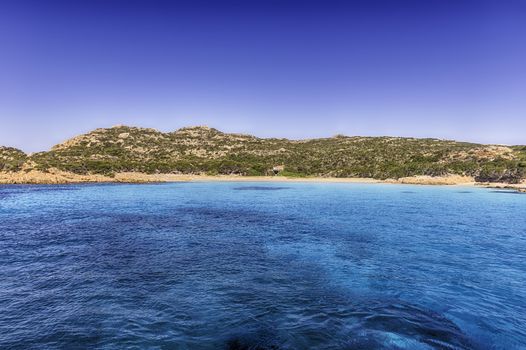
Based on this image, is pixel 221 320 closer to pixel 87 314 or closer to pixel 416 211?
pixel 87 314

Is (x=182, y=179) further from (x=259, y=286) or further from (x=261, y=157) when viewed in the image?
(x=259, y=286)

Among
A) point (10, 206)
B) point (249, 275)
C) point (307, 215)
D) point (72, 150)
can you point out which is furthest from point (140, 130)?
point (249, 275)

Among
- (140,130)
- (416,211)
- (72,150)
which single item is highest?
(140,130)

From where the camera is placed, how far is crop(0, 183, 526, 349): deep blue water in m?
10.3

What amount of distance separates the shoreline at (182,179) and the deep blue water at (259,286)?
59829 mm

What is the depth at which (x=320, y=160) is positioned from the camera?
129 m

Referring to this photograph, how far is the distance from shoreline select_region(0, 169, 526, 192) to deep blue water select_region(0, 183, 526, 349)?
2355 inches

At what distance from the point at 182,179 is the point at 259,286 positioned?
9299 cm

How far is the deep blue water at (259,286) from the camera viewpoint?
10.3 m

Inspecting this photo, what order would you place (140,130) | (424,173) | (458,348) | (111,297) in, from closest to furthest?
(458,348)
(111,297)
(424,173)
(140,130)

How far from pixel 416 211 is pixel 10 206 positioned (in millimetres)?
45465

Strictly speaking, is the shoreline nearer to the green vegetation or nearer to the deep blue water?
the green vegetation

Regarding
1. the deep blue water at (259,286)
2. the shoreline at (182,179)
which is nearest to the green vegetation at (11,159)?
the shoreline at (182,179)

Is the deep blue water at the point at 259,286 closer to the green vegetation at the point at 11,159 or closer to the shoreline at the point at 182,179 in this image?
the shoreline at the point at 182,179
